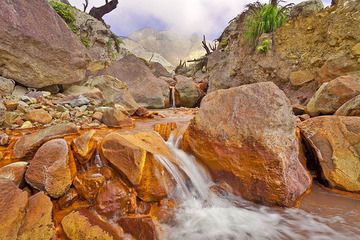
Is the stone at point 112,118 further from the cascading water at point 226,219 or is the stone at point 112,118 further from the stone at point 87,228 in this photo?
the stone at point 87,228

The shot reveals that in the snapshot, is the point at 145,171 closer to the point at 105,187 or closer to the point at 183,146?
Result: the point at 105,187

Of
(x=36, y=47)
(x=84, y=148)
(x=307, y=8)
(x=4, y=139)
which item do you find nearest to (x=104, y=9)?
(x=307, y=8)

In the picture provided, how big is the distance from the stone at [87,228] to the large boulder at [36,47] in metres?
3.27

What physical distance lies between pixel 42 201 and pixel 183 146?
1.87 m

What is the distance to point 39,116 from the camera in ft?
11.4

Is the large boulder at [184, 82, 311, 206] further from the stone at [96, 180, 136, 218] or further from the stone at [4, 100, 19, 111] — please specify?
the stone at [4, 100, 19, 111]

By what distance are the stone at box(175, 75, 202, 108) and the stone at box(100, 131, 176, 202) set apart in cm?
712

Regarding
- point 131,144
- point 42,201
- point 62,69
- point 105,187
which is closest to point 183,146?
point 131,144

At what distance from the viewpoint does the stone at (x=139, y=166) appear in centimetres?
248

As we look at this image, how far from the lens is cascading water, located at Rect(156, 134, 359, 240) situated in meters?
2.29

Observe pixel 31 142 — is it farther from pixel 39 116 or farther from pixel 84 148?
pixel 39 116

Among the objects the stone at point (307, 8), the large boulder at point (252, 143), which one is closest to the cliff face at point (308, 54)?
the stone at point (307, 8)

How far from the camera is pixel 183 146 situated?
11.3 feet

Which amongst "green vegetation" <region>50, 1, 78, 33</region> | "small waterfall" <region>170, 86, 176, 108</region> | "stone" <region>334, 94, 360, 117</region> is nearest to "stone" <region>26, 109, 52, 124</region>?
"stone" <region>334, 94, 360, 117</region>
